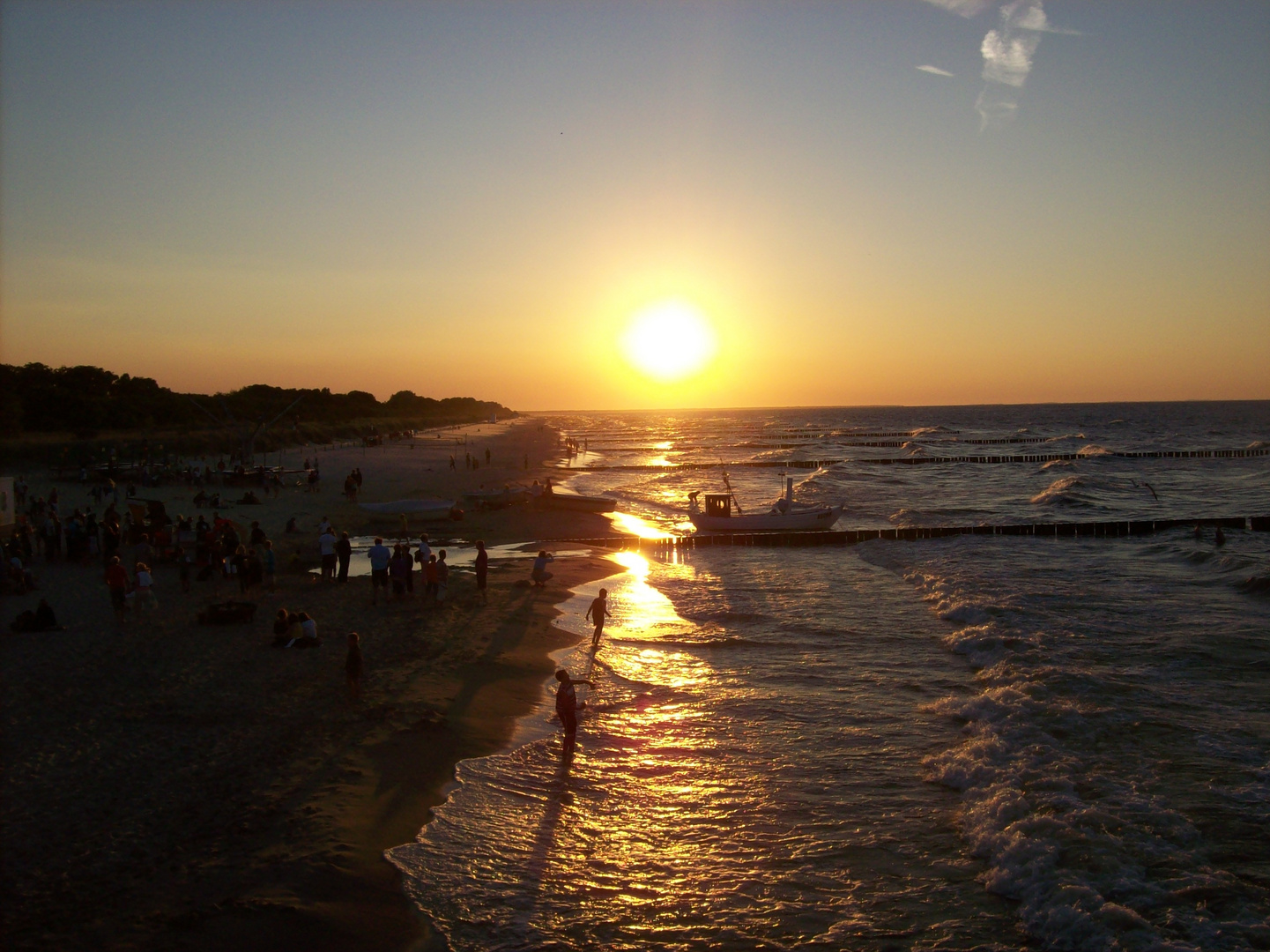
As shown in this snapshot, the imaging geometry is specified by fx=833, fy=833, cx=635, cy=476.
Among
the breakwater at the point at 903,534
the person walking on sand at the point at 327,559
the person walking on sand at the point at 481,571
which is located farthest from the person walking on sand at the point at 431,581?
the breakwater at the point at 903,534

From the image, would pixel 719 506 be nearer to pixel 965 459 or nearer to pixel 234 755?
pixel 234 755

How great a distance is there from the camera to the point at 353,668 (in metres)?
12.2

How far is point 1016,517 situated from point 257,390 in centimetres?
9476

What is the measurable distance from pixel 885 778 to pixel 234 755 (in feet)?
26.7

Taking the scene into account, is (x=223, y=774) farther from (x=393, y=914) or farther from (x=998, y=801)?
(x=998, y=801)

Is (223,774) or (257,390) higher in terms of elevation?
(257,390)

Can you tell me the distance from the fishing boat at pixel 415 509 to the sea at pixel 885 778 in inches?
481

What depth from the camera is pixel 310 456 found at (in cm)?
5981

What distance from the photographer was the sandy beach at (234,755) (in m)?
7.09

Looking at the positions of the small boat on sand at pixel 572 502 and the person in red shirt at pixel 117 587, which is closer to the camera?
the person in red shirt at pixel 117 587

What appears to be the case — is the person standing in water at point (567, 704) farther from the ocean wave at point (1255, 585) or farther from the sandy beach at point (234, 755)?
the ocean wave at point (1255, 585)

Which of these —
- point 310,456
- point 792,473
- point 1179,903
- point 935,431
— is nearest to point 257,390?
point 310,456

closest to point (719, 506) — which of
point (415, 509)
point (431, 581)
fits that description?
point (415, 509)

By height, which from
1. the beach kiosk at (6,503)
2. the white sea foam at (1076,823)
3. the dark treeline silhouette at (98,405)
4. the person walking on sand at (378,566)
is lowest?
the white sea foam at (1076,823)
